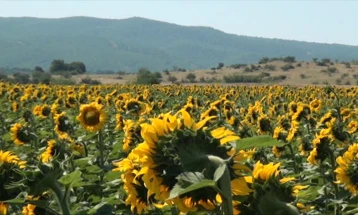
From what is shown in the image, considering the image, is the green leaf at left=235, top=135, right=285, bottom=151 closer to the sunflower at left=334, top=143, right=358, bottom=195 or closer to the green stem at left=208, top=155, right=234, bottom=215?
the green stem at left=208, top=155, right=234, bottom=215

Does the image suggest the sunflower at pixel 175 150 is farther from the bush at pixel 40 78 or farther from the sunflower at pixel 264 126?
the bush at pixel 40 78

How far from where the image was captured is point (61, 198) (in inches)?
76.9

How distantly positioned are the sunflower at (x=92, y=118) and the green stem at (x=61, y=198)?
16.5 feet

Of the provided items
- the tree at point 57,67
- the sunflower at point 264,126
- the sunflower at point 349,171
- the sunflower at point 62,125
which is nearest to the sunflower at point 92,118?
the sunflower at point 62,125

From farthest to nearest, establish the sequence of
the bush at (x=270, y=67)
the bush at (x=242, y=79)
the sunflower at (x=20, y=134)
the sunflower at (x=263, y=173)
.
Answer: the bush at (x=270, y=67) → the bush at (x=242, y=79) → the sunflower at (x=20, y=134) → the sunflower at (x=263, y=173)

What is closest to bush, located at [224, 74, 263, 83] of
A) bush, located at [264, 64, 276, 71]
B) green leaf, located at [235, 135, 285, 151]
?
bush, located at [264, 64, 276, 71]

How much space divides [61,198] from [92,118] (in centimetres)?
516

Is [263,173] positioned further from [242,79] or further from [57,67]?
[57,67]

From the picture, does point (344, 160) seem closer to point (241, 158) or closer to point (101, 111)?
point (241, 158)

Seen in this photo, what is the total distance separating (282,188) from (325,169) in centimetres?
342

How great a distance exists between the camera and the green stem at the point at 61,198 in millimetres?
1935

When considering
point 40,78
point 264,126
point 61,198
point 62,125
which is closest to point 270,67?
point 40,78

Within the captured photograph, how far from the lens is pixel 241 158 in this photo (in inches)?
72.0

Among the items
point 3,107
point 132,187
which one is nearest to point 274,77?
point 3,107
